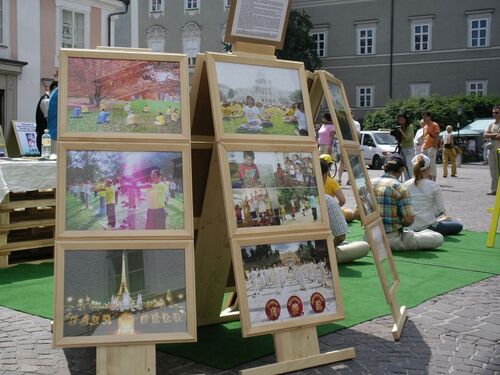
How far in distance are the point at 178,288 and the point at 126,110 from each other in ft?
3.47

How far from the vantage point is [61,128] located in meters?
3.48

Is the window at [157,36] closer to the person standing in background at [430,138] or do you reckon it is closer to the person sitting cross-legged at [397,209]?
the person standing in background at [430,138]

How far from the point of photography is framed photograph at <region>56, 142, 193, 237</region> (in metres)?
3.43

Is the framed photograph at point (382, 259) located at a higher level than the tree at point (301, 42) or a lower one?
lower

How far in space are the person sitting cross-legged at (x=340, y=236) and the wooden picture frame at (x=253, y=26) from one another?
2506mm

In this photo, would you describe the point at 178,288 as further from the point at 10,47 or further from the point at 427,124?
the point at 10,47

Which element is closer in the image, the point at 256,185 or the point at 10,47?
the point at 256,185

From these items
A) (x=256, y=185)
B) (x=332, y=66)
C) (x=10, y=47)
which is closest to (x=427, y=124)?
(x=256, y=185)

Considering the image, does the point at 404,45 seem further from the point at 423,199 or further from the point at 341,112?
the point at 341,112

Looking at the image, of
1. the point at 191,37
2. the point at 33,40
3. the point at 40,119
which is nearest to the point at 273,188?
the point at 40,119

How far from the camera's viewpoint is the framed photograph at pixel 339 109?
4477 mm

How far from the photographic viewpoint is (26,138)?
33.4ft

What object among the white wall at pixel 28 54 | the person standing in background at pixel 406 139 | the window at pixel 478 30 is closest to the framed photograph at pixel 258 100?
the person standing in background at pixel 406 139

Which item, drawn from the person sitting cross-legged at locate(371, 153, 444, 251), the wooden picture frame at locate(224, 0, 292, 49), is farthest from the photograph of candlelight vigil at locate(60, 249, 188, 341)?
the person sitting cross-legged at locate(371, 153, 444, 251)
